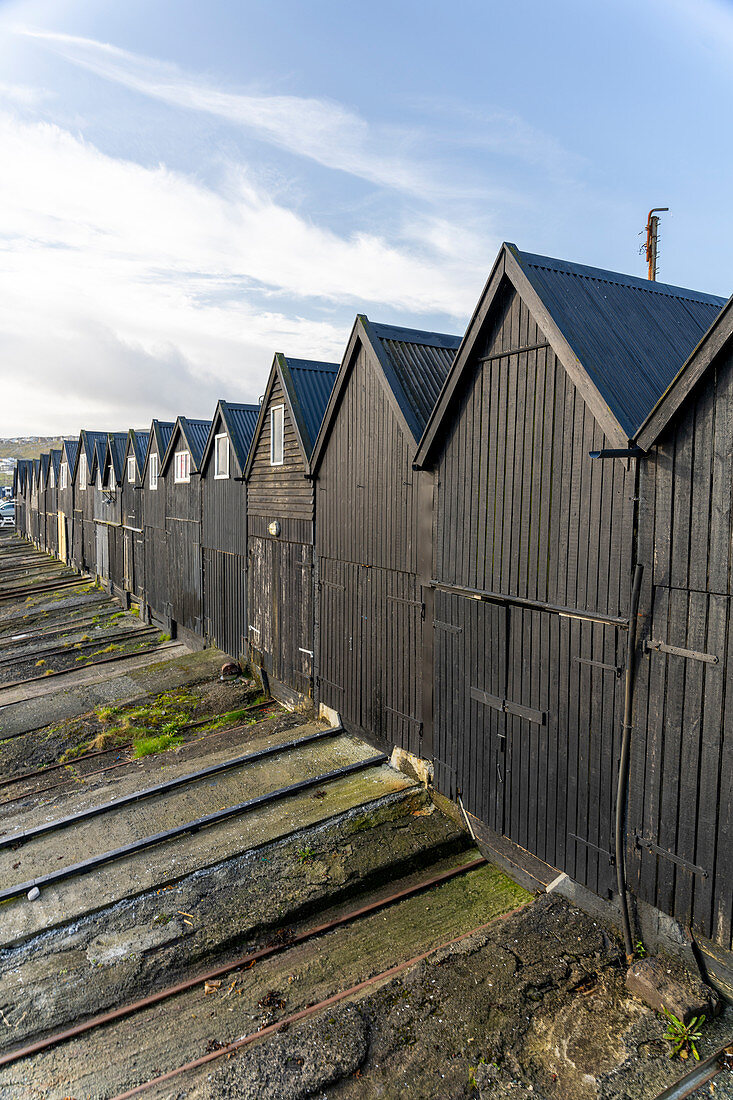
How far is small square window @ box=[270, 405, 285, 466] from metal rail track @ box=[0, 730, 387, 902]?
729cm

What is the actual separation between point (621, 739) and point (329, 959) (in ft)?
14.0

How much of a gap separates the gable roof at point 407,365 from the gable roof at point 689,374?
4.40 m

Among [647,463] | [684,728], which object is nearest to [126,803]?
[684,728]

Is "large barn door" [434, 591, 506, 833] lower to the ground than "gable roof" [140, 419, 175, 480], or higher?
lower

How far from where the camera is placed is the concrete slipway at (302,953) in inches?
230

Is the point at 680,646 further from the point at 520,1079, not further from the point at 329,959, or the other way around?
the point at 329,959

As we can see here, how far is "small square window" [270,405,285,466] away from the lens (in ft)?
49.2

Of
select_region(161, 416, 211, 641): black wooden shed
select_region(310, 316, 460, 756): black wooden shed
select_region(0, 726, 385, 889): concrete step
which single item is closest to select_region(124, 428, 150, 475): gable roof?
select_region(161, 416, 211, 641): black wooden shed

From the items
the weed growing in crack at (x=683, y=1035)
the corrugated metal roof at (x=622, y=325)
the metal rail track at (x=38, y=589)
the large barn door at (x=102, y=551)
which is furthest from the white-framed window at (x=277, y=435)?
the metal rail track at (x=38, y=589)

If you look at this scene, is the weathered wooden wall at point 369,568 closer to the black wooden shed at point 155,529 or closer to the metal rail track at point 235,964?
the metal rail track at point 235,964

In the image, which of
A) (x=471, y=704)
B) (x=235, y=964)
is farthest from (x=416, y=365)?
(x=235, y=964)

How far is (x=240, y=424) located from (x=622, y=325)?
12.5 m

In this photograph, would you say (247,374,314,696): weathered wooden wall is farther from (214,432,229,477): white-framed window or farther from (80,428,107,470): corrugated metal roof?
(80,428,107,470): corrugated metal roof

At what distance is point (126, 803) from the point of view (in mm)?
11281
